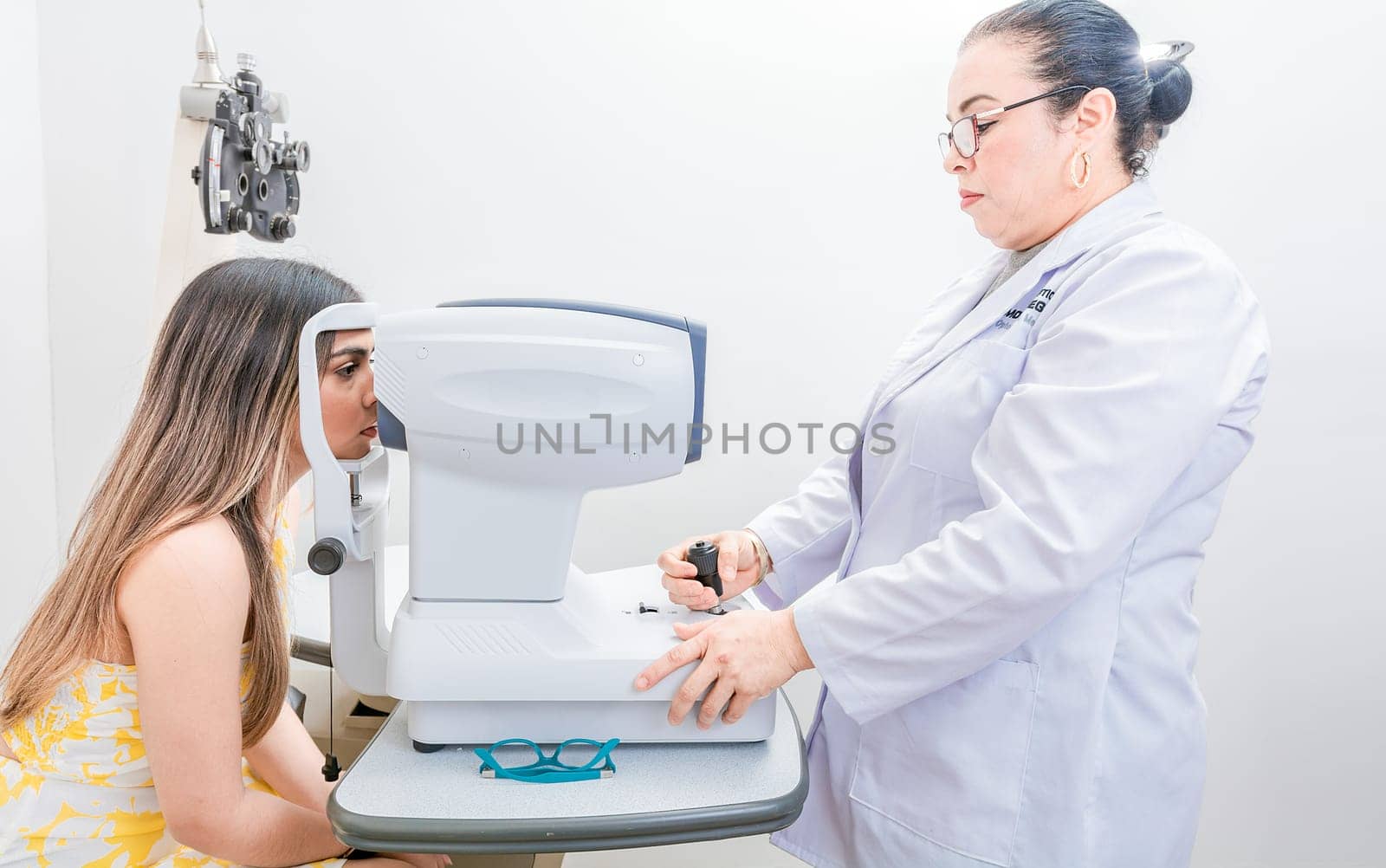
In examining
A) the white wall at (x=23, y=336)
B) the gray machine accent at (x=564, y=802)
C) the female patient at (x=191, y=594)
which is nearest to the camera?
the gray machine accent at (x=564, y=802)

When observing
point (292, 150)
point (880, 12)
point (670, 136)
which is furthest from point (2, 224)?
point (880, 12)

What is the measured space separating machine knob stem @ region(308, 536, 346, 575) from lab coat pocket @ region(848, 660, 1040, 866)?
616 millimetres

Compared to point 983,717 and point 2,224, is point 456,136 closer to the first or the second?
point 2,224

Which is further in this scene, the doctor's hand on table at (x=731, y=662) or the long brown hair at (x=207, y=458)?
the long brown hair at (x=207, y=458)

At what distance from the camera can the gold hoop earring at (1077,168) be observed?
1053 mm

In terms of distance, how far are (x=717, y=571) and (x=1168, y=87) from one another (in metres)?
0.73

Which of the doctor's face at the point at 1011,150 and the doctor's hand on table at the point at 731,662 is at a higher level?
the doctor's face at the point at 1011,150

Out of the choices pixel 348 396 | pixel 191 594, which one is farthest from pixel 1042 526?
pixel 191 594

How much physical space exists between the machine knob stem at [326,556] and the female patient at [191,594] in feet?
0.46

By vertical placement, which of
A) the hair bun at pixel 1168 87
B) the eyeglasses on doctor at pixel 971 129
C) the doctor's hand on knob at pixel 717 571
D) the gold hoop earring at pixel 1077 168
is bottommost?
the doctor's hand on knob at pixel 717 571

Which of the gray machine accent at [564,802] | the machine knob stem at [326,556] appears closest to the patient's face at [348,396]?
the machine knob stem at [326,556]

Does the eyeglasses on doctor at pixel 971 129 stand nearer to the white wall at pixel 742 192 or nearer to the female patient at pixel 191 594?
the female patient at pixel 191 594

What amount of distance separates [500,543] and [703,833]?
0.33m

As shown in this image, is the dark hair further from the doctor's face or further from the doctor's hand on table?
the doctor's hand on table
